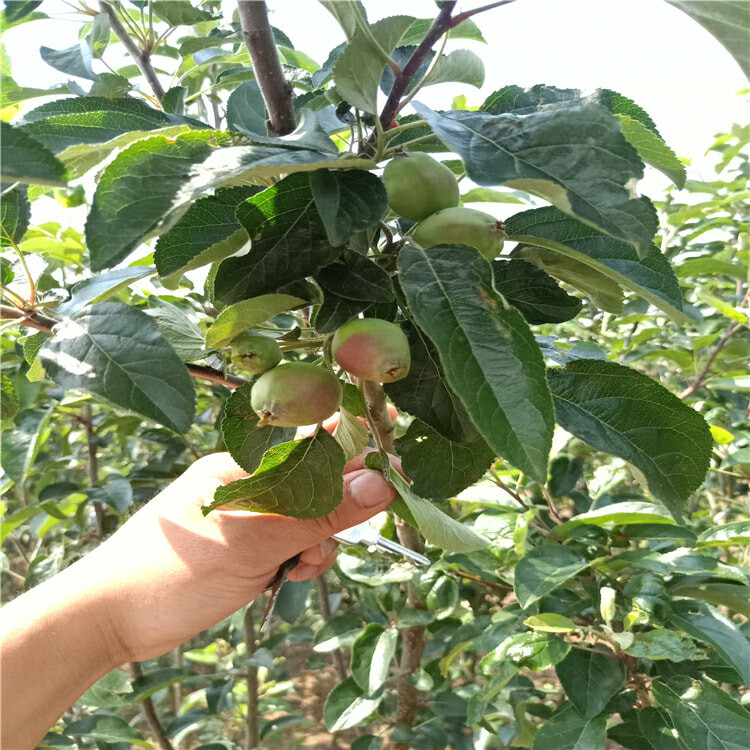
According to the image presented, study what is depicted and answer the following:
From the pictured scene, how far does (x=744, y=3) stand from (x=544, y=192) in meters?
0.21

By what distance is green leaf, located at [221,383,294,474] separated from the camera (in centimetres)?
74

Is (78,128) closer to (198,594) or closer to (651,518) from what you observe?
(198,594)

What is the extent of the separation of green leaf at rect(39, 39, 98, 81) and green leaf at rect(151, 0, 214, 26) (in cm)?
28

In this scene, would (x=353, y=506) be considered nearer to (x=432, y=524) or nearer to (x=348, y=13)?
(x=432, y=524)

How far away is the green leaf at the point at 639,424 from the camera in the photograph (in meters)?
0.60

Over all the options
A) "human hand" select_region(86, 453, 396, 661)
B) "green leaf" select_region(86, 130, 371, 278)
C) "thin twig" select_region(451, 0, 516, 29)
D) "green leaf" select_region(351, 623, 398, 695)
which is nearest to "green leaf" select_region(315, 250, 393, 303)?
"green leaf" select_region(86, 130, 371, 278)

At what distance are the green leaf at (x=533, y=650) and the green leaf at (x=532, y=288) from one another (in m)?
0.67

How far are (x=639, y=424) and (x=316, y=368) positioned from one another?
313 mm

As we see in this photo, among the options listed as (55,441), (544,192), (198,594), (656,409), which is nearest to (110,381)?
(544,192)

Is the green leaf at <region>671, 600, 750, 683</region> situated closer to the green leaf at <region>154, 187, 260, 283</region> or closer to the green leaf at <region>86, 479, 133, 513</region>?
the green leaf at <region>154, 187, 260, 283</region>

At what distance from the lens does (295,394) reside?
0.61m

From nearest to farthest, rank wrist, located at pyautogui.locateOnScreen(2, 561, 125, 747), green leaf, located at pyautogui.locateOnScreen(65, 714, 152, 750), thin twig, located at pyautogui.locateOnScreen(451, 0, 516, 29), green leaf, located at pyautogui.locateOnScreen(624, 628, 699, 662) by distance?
thin twig, located at pyautogui.locateOnScreen(451, 0, 516, 29) → green leaf, located at pyautogui.locateOnScreen(624, 628, 699, 662) → wrist, located at pyautogui.locateOnScreen(2, 561, 125, 747) → green leaf, located at pyautogui.locateOnScreen(65, 714, 152, 750)

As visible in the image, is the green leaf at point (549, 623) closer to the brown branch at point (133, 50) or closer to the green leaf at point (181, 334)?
the green leaf at point (181, 334)

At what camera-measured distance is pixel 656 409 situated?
625 mm
